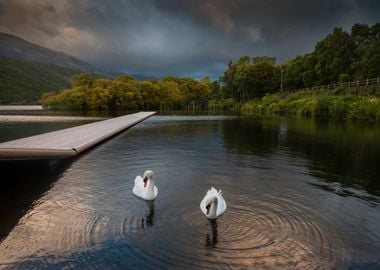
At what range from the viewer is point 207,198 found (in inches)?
259

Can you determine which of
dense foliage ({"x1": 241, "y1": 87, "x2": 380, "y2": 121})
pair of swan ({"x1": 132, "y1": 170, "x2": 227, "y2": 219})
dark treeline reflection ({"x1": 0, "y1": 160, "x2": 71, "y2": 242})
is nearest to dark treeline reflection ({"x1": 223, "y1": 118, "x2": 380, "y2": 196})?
pair of swan ({"x1": 132, "y1": 170, "x2": 227, "y2": 219})

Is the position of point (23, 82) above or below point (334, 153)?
above

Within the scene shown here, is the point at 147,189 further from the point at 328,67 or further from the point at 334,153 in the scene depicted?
the point at 328,67

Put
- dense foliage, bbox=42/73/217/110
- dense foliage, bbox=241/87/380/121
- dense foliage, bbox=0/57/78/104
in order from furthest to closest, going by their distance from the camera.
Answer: dense foliage, bbox=0/57/78/104, dense foliage, bbox=42/73/217/110, dense foliage, bbox=241/87/380/121

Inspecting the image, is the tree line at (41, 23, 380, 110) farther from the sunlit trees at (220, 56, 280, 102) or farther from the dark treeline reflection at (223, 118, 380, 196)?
the dark treeline reflection at (223, 118, 380, 196)

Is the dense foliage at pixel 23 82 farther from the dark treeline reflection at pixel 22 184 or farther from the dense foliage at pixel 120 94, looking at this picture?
the dark treeline reflection at pixel 22 184

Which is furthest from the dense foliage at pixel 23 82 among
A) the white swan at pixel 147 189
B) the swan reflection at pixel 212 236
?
the swan reflection at pixel 212 236

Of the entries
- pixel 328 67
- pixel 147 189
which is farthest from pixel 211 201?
pixel 328 67

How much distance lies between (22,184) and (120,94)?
9129 cm

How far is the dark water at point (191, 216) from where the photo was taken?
509 cm

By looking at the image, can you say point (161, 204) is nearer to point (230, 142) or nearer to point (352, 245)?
point (352, 245)

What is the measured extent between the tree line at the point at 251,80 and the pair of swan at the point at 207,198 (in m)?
55.0

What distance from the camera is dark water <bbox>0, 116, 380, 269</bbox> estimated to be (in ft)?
16.7

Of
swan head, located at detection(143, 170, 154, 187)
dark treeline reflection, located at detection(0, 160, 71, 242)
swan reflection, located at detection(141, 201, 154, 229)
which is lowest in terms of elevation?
swan reflection, located at detection(141, 201, 154, 229)
